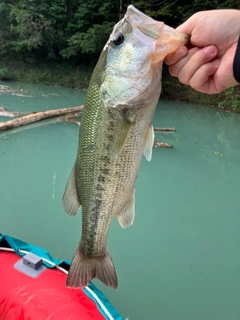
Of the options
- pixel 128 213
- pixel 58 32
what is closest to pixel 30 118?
pixel 128 213

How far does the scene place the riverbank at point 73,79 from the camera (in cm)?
1378

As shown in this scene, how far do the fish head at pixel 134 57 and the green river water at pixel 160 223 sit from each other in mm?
1981

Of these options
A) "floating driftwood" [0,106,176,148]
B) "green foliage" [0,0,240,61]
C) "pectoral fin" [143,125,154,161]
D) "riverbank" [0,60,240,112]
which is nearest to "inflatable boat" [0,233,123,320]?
"pectoral fin" [143,125,154,161]

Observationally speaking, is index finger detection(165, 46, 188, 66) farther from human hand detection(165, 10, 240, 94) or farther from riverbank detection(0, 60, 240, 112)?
riverbank detection(0, 60, 240, 112)

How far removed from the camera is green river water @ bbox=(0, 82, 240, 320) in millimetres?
2744

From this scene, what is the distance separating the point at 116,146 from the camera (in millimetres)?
1319

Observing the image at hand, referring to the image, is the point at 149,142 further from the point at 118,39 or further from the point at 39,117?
the point at 39,117

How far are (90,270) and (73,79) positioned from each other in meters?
17.7

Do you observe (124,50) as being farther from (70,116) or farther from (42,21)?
(42,21)

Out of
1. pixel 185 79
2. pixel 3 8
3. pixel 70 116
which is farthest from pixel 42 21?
pixel 185 79

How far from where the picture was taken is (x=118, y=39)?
1264mm

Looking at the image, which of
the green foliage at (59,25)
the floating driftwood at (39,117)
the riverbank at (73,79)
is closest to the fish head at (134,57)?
the floating driftwood at (39,117)

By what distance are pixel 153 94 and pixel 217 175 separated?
14.6 feet

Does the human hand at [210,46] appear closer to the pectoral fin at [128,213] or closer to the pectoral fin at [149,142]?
the pectoral fin at [149,142]
